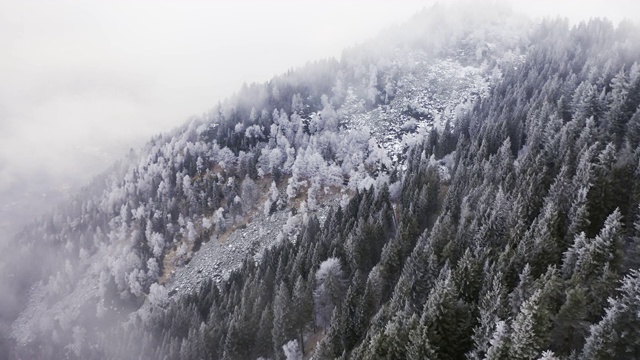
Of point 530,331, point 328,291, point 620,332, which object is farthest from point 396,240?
point 620,332

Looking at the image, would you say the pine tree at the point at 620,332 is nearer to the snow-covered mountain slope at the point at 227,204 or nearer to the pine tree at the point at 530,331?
the pine tree at the point at 530,331

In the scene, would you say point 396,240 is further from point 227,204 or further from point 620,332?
point 227,204

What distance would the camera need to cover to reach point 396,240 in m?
80.7

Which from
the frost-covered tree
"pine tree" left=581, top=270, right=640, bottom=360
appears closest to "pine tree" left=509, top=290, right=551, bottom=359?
"pine tree" left=581, top=270, right=640, bottom=360

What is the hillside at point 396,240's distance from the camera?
141 feet

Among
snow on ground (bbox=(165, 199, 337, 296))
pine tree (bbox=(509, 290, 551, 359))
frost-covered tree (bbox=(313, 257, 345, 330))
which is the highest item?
pine tree (bbox=(509, 290, 551, 359))

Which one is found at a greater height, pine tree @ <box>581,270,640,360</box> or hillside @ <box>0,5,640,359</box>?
pine tree @ <box>581,270,640,360</box>

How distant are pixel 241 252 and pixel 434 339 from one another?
340 feet

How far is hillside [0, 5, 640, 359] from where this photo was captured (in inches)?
1691

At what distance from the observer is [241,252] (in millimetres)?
140250

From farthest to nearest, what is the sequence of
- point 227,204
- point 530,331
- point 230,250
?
point 227,204
point 230,250
point 530,331

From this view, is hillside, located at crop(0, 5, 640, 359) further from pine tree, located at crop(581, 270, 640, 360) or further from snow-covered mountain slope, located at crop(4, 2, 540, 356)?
snow-covered mountain slope, located at crop(4, 2, 540, 356)

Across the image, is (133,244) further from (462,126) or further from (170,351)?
(462,126)

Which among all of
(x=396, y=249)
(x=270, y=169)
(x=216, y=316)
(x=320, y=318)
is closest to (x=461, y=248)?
(x=396, y=249)
